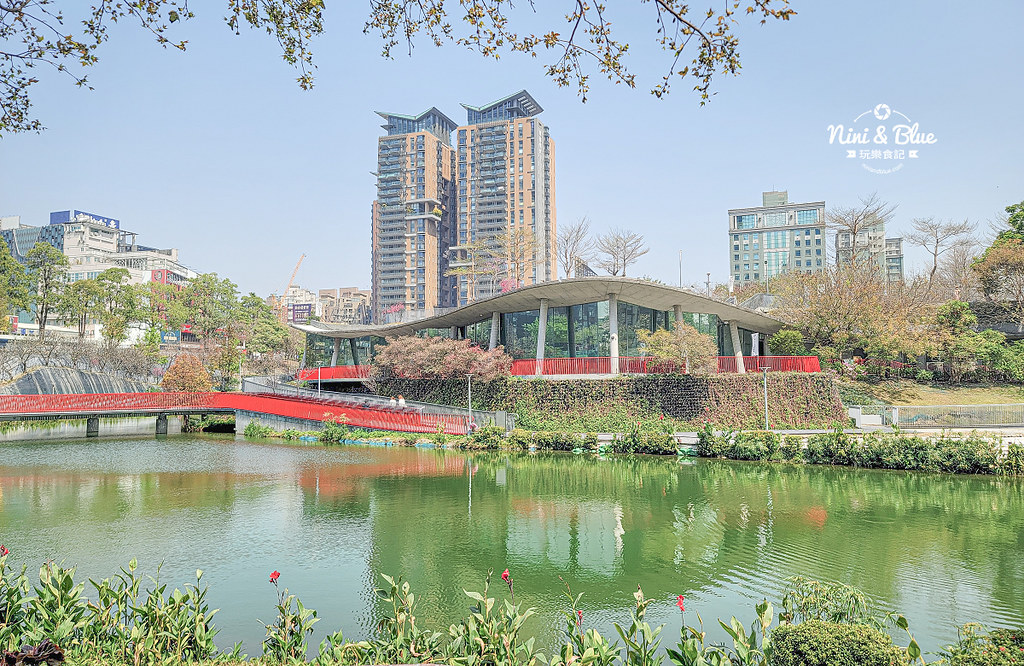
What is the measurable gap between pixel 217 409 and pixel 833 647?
3700 cm

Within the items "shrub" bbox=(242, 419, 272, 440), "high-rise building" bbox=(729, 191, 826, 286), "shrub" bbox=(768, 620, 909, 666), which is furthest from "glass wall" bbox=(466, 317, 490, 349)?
"high-rise building" bbox=(729, 191, 826, 286)

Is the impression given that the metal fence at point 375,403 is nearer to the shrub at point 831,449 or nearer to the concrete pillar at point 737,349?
the concrete pillar at point 737,349

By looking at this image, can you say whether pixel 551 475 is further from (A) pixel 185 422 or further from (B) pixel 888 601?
(A) pixel 185 422

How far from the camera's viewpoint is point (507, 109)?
11838 cm

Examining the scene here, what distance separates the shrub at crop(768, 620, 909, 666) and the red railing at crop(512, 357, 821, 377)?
24166 mm

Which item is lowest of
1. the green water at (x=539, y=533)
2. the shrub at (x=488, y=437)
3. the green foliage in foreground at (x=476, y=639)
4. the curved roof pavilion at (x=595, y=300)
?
the green water at (x=539, y=533)

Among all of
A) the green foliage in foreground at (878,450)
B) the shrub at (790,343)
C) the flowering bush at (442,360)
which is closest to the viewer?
the green foliage in foreground at (878,450)

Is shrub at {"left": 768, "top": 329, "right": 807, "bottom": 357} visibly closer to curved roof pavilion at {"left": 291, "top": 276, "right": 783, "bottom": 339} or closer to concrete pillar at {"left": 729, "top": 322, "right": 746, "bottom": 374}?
curved roof pavilion at {"left": 291, "top": 276, "right": 783, "bottom": 339}

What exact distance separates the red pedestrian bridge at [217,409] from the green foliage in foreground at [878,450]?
13.1 m

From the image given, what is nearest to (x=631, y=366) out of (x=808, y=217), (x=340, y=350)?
(x=340, y=350)

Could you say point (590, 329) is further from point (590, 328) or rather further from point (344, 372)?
point (344, 372)

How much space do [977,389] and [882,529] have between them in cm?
2567

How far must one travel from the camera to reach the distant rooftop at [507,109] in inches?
4643

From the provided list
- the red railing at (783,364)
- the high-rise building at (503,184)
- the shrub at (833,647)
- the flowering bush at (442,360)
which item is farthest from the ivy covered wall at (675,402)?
the high-rise building at (503,184)
